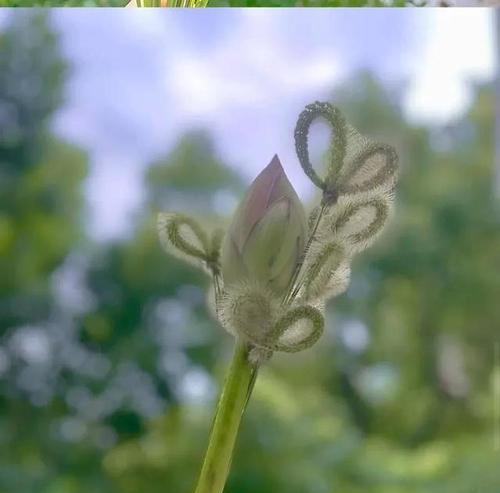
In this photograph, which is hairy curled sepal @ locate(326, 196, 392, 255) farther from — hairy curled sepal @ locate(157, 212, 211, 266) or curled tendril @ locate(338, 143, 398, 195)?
hairy curled sepal @ locate(157, 212, 211, 266)

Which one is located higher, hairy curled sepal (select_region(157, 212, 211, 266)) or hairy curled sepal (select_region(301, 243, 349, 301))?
hairy curled sepal (select_region(157, 212, 211, 266))

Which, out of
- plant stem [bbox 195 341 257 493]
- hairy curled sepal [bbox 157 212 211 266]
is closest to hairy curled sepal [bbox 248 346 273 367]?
plant stem [bbox 195 341 257 493]

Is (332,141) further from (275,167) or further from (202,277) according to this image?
(202,277)

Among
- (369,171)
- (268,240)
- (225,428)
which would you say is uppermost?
(369,171)

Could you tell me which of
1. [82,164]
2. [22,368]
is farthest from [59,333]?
[82,164]

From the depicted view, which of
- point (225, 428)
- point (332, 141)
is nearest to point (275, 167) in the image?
point (332, 141)

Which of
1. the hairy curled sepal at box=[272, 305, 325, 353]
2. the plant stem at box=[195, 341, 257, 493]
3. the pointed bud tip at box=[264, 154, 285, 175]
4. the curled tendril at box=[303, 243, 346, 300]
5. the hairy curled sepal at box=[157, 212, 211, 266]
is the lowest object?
the plant stem at box=[195, 341, 257, 493]

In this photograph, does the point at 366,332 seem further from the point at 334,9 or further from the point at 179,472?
the point at 334,9
